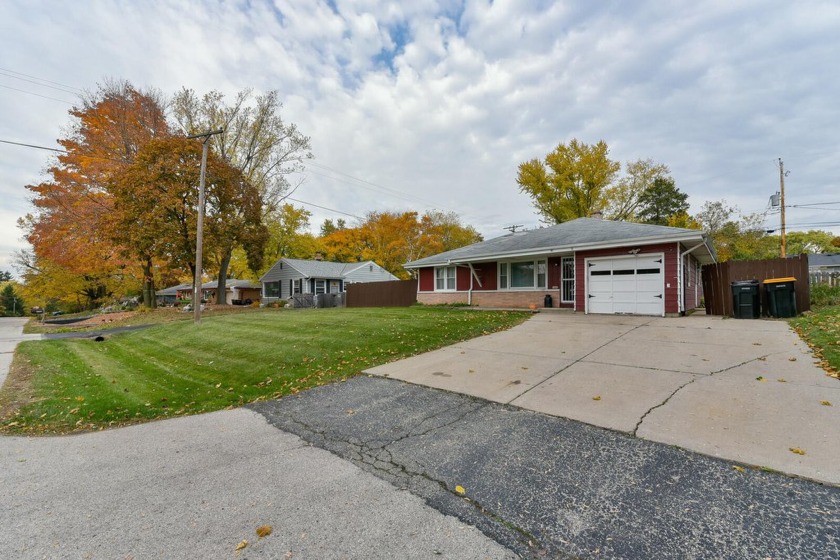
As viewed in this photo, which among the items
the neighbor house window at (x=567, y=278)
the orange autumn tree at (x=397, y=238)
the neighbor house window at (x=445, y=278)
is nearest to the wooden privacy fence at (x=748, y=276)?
the neighbor house window at (x=567, y=278)

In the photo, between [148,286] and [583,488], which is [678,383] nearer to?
[583,488]

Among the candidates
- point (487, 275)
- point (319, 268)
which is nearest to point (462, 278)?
point (487, 275)

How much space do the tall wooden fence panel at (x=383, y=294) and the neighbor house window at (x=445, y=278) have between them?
1995 mm

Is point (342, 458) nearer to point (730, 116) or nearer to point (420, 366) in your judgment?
point (420, 366)

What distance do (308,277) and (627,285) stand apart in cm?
2259

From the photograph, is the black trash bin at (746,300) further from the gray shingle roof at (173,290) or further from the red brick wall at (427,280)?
the gray shingle roof at (173,290)

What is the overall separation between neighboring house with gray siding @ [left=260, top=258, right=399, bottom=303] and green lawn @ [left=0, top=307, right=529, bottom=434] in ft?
54.4

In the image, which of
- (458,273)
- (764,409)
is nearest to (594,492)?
(764,409)

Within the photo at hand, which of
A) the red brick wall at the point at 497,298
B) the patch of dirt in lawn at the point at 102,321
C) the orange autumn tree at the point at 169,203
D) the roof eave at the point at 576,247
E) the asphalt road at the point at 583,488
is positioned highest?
the orange autumn tree at the point at 169,203

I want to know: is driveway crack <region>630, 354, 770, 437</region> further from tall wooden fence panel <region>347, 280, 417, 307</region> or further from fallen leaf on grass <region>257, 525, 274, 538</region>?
tall wooden fence panel <region>347, 280, 417, 307</region>

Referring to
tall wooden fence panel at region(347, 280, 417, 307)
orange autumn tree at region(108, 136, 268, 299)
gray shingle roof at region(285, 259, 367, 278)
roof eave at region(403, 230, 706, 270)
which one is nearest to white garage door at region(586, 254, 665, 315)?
roof eave at region(403, 230, 706, 270)

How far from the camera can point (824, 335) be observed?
658cm

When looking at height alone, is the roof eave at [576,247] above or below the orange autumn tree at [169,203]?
below

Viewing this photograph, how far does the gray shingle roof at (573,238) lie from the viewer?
11383 millimetres
